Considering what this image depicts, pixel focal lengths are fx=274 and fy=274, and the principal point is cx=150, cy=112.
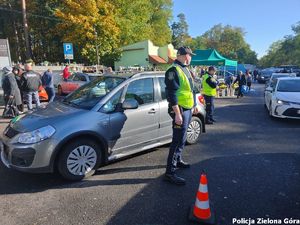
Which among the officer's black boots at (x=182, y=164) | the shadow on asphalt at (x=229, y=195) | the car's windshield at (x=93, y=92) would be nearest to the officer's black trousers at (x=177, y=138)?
the shadow on asphalt at (x=229, y=195)

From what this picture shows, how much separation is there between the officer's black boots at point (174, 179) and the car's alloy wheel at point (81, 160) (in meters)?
1.20

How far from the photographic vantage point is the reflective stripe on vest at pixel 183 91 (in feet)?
13.1

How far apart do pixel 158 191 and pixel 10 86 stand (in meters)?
6.79

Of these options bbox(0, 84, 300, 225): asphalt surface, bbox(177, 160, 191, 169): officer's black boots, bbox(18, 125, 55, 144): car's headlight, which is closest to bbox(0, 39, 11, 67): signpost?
bbox(0, 84, 300, 225): asphalt surface

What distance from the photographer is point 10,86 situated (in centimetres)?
865

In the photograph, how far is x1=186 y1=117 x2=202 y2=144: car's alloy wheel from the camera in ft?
19.9

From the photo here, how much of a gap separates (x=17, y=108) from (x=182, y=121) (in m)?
7.17

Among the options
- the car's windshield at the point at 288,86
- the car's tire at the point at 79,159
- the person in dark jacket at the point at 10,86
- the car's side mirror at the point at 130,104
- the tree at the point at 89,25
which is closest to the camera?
the car's tire at the point at 79,159

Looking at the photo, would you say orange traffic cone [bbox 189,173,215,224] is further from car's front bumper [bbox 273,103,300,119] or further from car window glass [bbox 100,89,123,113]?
car's front bumper [bbox 273,103,300,119]

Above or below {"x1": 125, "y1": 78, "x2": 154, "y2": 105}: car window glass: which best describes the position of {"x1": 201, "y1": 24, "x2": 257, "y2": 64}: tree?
above

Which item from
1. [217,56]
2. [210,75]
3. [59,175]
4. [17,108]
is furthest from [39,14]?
[59,175]

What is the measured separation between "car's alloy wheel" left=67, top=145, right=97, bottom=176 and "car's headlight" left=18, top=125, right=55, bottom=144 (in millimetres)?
472

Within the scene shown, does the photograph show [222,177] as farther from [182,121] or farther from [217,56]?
[217,56]

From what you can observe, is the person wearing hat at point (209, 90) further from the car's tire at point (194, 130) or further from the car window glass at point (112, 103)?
the car window glass at point (112, 103)
